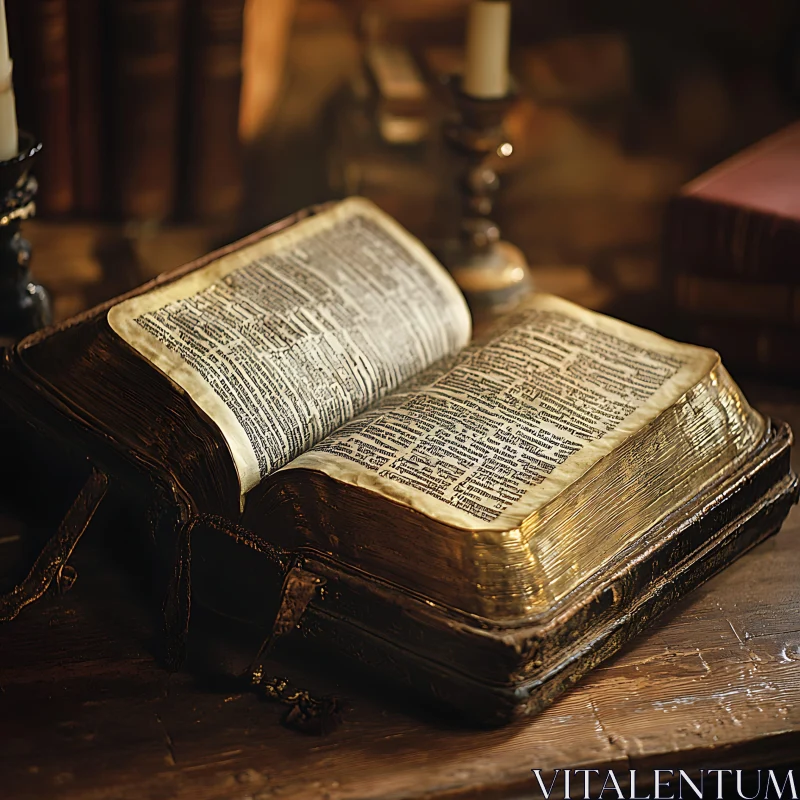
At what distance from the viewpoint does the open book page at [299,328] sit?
3.09 feet

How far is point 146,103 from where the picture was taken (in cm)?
145

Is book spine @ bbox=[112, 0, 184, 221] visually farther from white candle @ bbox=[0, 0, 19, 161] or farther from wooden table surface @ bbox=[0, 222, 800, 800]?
wooden table surface @ bbox=[0, 222, 800, 800]

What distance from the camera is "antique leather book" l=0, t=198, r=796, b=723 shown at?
87 cm

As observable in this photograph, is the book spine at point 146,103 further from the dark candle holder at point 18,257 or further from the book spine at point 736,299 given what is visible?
the book spine at point 736,299

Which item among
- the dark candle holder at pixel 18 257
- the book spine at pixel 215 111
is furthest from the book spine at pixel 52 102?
the dark candle holder at pixel 18 257

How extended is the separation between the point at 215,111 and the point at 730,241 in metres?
0.63

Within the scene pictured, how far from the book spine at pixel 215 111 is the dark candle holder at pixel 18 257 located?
40 cm

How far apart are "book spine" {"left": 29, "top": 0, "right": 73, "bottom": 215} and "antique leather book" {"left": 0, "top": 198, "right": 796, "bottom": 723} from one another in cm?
45

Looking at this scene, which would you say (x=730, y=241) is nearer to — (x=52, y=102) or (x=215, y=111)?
(x=215, y=111)

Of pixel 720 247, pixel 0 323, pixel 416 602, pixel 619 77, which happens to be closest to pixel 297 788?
pixel 416 602

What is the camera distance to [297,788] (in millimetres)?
840

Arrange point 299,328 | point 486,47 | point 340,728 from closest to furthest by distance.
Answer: point 340,728
point 299,328
point 486,47

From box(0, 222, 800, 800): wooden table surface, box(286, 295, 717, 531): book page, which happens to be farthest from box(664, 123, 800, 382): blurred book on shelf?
box(0, 222, 800, 800): wooden table surface

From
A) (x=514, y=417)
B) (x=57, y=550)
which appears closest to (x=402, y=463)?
(x=514, y=417)
